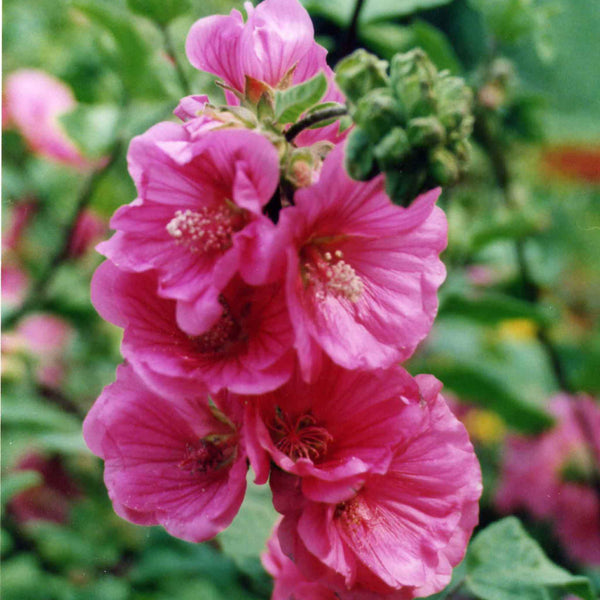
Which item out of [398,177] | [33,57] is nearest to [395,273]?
[398,177]

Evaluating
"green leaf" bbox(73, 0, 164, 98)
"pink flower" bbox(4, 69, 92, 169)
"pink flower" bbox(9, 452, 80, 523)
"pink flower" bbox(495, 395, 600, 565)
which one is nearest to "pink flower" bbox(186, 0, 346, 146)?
"green leaf" bbox(73, 0, 164, 98)

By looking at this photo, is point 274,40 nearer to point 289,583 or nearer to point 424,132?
point 424,132

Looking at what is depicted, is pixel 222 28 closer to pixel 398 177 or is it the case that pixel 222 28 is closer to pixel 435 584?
pixel 398 177

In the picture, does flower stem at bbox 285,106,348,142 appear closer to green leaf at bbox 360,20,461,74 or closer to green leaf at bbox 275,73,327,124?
green leaf at bbox 275,73,327,124

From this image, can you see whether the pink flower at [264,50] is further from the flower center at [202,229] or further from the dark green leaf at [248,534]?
the dark green leaf at [248,534]

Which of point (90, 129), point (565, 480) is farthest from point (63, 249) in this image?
point (565, 480)
